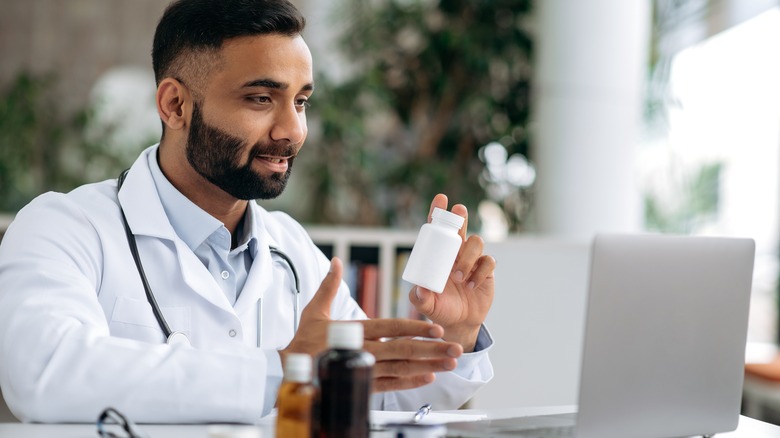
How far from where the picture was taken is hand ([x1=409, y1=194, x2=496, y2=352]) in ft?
4.51

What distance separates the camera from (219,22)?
153 centimetres

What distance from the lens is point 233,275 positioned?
158 centimetres

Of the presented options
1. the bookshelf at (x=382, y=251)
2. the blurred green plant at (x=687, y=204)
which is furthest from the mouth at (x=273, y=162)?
the blurred green plant at (x=687, y=204)

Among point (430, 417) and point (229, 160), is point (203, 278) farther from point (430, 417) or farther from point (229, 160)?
point (430, 417)

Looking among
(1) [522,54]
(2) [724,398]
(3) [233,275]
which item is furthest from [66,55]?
(2) [724,398]

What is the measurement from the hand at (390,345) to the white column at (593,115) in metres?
2.32

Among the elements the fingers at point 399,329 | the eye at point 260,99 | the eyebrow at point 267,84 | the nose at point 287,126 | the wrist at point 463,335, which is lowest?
the wrist at point 463,335

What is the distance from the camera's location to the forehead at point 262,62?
150 cm

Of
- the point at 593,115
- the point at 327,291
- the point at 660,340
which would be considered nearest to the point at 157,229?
the point at 327,291

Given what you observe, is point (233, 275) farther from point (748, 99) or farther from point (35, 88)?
point (748, 99)

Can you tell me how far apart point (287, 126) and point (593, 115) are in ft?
6.95

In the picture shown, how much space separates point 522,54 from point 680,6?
0.83m

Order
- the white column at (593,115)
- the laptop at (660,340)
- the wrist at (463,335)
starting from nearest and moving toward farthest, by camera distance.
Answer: the laptop at (660,340) → the wrist at (463,335) → the white column at (593,115)

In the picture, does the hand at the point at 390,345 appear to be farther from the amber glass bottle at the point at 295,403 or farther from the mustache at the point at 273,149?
the mustache at the point at 273,149
